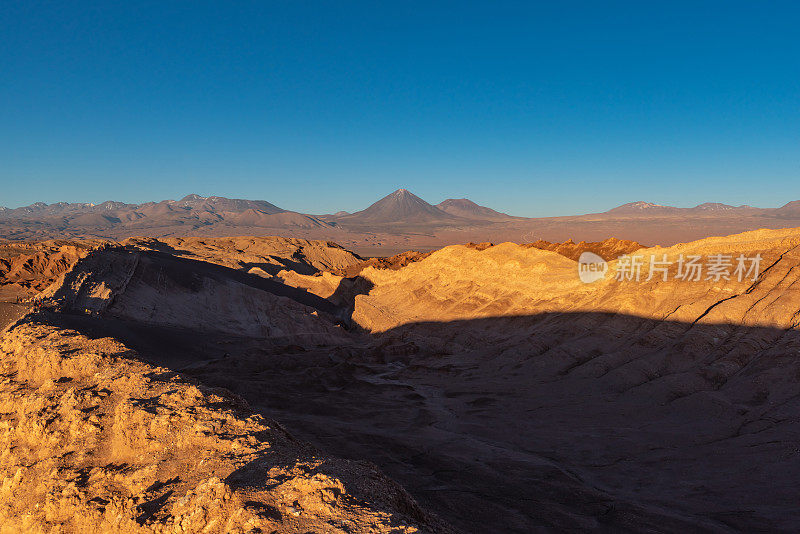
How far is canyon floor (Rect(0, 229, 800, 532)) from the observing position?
16.5 feet

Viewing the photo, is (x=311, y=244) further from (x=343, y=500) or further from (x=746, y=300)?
(x=343, y=500)

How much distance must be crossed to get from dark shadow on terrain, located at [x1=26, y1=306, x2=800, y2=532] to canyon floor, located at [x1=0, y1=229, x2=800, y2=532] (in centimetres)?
6

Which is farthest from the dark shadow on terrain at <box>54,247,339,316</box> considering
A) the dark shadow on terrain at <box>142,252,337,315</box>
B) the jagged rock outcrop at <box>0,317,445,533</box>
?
the jagged rock outcrop at <box>0,317,445,533</box>

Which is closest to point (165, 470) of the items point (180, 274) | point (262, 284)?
point (180, 274)

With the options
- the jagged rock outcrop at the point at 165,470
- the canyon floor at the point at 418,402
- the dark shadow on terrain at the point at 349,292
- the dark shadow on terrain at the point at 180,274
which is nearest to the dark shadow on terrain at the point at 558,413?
the canyon floor at the point at 418,402

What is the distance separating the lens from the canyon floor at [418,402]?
198 inches

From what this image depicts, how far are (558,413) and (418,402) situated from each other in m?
4.43

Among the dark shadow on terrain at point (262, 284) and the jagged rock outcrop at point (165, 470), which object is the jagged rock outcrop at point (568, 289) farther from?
the jagged rock outcrop at point (165, 470)

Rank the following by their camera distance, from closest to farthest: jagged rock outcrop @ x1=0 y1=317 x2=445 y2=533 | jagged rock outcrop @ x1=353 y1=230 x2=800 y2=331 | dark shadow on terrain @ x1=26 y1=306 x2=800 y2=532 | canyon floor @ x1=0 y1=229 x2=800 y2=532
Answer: jagged rock outcrop @ x1=0 y1=317 x2=445 y2=533 → canyon floor @ x1=0 y1=229 x2=800 y2=532 → dark shadow on terrain @ x1=26 y1=306 x2=800 y2=532 → jagged rock outcrop @ x1=353 y1=230 x2=800 y2=331

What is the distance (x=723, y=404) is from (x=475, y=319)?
12979 mm

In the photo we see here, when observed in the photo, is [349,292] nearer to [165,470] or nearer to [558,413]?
[558,413]

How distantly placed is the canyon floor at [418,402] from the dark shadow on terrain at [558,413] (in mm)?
63

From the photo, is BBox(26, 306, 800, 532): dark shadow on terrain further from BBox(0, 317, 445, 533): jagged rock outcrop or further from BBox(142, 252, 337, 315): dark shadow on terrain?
BBox(142, 252, 337, 315): dark shadow on terrain

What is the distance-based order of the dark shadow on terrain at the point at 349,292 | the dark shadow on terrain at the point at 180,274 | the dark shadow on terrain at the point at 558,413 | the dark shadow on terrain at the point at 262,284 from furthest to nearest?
1. the dark shadow on terrain at the point at 349,292
2. the dark shadow on terrain at the point at 262,284
3. the dark shadow on terrain at the point at 180,274
4. the dark shadow on terrain at the point at 558,413
